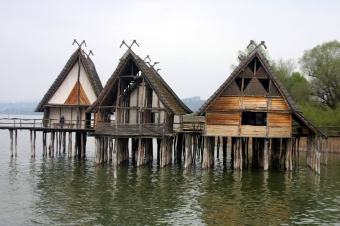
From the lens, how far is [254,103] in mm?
29969

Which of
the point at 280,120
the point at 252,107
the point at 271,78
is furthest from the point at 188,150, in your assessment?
the point at 271,78

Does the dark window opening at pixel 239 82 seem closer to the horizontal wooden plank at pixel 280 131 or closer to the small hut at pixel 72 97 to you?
the horizontal wooden plank at pixel 280 131

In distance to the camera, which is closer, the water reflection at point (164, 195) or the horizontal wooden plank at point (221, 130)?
the water reflection at point (164, 195)

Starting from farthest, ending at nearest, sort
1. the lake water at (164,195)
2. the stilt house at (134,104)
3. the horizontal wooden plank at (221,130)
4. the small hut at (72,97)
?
the small hut at (72,97) → the stilt house at (134,104) → the horizontal wooden plank at (221,130) → the lake water at (164,195)

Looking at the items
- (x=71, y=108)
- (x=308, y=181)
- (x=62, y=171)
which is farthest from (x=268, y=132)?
(x=71, y=108)

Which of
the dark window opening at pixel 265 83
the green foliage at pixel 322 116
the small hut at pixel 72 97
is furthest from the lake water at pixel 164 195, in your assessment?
the green foliage at pixel 322 116

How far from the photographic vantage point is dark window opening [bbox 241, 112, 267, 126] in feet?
108

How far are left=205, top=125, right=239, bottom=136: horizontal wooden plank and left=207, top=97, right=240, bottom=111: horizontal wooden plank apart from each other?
3.66 feet

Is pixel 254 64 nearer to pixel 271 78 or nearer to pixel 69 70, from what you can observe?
pixel 271 78

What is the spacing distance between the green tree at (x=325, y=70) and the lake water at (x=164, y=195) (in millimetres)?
18728

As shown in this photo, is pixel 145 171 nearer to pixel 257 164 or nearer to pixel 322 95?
pixel 257 164

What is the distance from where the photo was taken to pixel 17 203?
2105cm

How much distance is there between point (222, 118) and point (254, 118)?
12.8ft

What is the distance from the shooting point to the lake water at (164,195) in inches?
747
